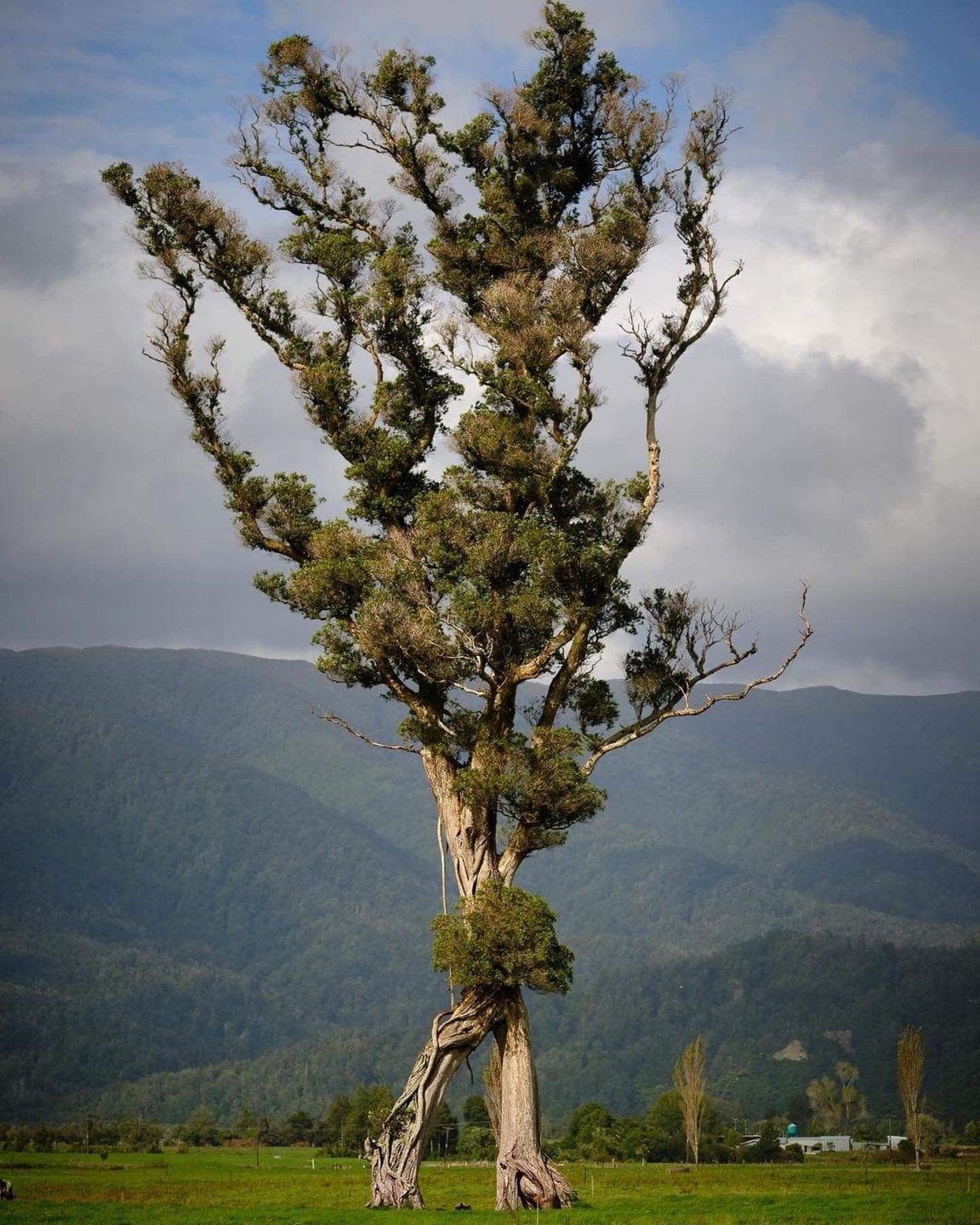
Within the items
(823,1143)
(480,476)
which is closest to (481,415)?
(480,476)

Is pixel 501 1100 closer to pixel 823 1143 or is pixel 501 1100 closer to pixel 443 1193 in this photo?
pixel 443 1193

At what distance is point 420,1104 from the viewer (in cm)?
2842

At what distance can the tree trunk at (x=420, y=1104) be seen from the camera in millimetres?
27969

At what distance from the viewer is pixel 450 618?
29.3 meters

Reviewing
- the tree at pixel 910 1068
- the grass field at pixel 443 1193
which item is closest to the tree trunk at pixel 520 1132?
the grass field at pixel 443 1193

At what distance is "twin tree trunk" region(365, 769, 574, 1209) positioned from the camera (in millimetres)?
27562

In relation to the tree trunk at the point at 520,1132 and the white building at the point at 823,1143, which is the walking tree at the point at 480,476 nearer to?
the tree trunk at the point at 520,1132

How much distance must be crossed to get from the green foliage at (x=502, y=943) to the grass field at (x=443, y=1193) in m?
3.92

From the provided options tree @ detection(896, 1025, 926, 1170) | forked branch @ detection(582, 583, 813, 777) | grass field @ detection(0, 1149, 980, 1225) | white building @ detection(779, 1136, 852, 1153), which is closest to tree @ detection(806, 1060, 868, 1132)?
white building @ detection(779, 1136, 852, 1153)

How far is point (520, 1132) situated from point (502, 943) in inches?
137

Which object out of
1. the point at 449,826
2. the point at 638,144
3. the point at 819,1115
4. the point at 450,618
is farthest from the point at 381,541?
the point at 819,1115

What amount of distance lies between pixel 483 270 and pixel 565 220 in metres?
2.09

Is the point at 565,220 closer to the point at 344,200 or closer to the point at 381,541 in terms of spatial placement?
the point at 344,200

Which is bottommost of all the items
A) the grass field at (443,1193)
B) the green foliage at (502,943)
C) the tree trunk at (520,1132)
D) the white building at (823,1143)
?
the white building at (823,1143)
